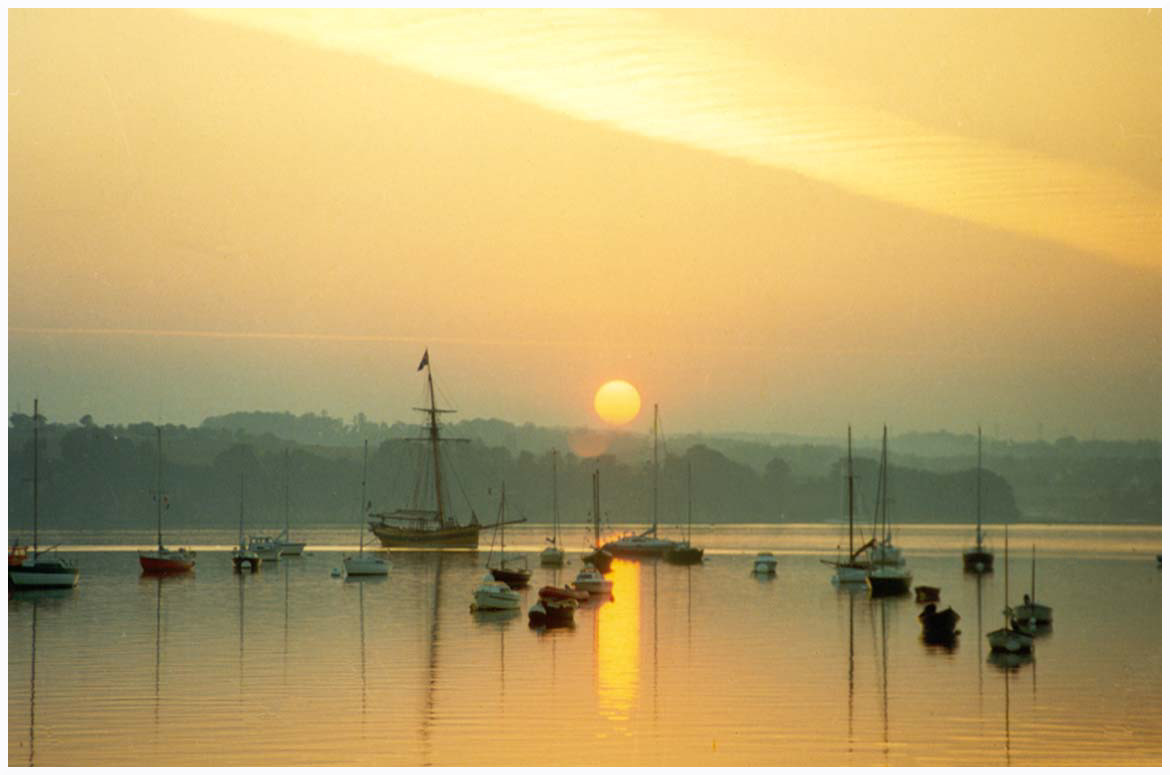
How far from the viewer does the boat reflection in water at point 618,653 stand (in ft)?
102

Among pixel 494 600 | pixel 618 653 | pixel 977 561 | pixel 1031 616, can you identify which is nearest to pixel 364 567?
pixel 494 600

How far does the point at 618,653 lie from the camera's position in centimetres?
4119

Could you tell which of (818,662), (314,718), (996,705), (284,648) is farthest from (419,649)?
(996,705)

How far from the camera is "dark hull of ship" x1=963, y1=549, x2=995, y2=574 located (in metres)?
88.8

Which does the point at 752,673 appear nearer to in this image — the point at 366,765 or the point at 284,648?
the point at 284,648

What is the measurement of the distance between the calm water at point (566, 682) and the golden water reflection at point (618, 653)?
126 mm

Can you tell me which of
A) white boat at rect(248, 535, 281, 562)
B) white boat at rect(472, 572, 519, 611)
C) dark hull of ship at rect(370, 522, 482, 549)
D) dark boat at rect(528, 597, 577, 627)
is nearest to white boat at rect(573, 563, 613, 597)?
white boat at rect(472, 572, 519, 611)

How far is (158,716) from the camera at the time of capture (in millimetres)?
28031

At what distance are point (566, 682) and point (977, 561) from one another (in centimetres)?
5871

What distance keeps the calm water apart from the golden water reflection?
13 cm

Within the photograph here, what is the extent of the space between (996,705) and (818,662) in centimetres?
898

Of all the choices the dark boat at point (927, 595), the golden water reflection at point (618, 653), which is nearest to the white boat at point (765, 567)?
the golden water reflection at point (618, 653)

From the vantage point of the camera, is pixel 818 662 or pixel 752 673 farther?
pixel 818 662

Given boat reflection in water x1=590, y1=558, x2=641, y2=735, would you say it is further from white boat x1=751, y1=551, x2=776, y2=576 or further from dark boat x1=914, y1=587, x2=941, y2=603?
white boat x1=751, y1=551, x2=776, y2=576
